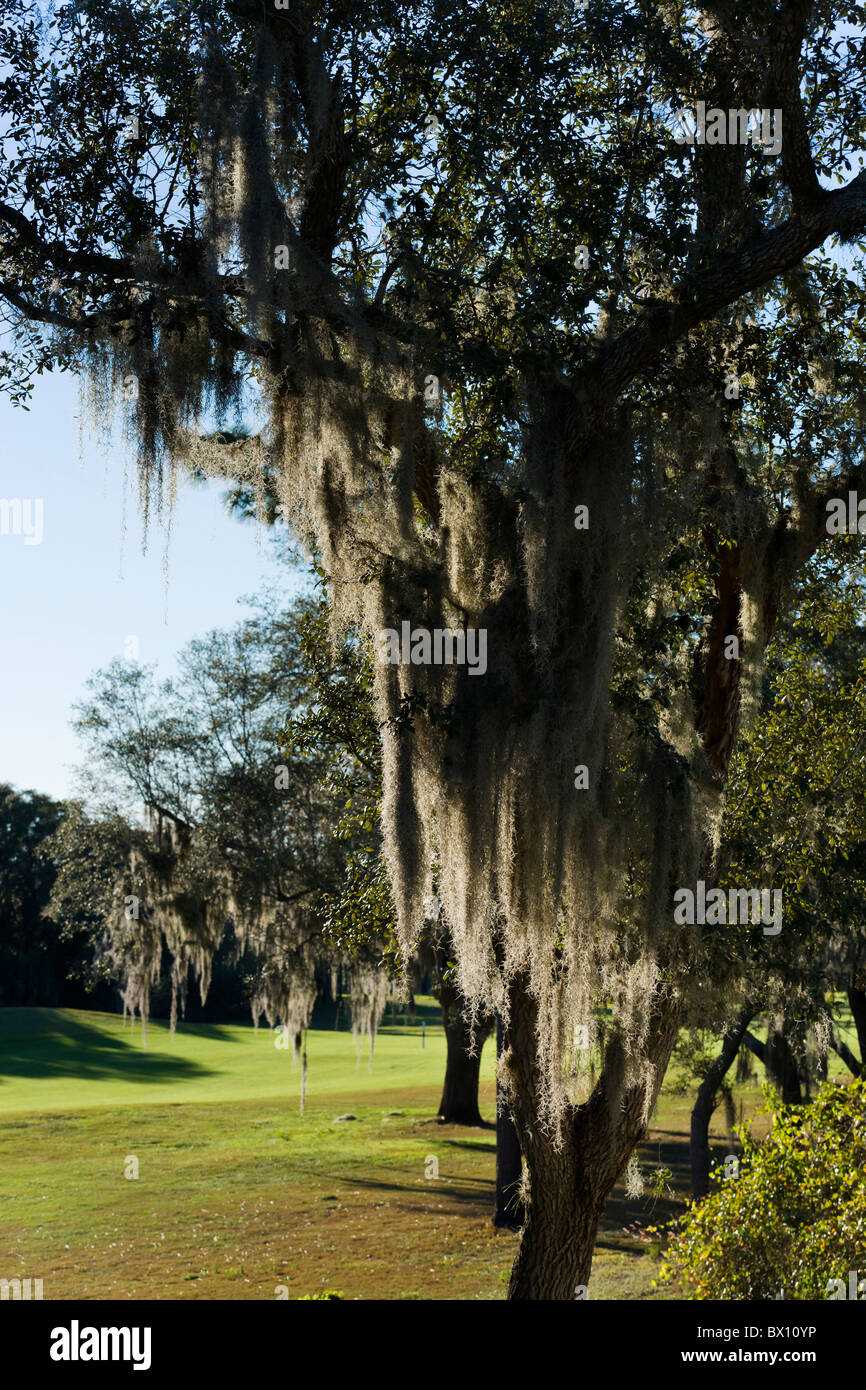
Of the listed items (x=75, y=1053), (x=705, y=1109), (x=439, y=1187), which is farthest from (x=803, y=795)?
(x=75, y=1053)

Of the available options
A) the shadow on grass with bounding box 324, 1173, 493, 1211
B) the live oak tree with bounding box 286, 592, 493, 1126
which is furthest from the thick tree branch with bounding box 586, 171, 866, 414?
the shadow on grass with bounding box 324, 1173, 493, 1211

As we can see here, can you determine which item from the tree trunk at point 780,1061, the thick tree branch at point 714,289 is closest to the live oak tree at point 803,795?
the thick tree branch at point 714,289

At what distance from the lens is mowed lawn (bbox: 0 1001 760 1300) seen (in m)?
12.1

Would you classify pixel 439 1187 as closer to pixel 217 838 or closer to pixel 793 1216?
pixel 217 838

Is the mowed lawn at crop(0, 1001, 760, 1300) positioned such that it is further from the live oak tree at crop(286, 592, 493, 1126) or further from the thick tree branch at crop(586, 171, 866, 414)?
the thick tree branch at crop(586, 171, 866, 414)

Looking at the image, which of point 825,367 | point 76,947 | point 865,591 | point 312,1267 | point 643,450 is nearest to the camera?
point 643,450

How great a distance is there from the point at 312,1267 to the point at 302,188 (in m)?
11.3

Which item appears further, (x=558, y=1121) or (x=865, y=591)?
(x=865, y=591)

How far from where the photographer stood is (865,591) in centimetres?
1040

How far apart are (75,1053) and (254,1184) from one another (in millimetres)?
16324

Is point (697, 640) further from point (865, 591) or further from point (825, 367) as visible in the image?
point (865, 591)

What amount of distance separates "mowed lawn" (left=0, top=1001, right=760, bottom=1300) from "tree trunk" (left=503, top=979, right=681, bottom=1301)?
238 cm

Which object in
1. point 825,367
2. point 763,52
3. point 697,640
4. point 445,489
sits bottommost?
point 697,640

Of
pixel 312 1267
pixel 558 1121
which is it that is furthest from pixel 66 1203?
pixel 558 1121
